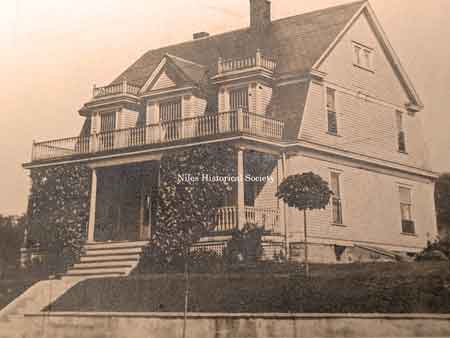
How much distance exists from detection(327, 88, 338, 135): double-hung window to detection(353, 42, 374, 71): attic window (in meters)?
0.91

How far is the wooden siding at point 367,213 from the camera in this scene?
1254cm

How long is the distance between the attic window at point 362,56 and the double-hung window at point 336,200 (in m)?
2.97

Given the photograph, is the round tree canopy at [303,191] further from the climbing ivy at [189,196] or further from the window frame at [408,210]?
the window frame at [408,210]

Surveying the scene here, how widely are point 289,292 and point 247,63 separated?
7.01m

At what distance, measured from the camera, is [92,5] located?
442 inches

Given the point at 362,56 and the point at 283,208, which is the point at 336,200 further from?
the point at 362,56

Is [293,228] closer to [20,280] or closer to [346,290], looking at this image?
[346,290]

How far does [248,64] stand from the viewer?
49.2ft

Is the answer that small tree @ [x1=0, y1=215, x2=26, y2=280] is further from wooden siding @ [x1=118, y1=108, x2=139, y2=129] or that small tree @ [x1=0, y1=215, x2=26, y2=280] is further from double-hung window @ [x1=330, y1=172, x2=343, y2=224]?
double-hung window @ [x1=330, y1=172, x2=343, y2=224]

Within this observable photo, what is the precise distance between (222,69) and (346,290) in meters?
7.63

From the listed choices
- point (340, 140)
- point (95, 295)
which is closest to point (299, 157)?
point (340, 140)

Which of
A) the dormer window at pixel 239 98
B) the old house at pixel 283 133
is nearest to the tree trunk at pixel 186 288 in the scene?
the old house at pixel 283 133

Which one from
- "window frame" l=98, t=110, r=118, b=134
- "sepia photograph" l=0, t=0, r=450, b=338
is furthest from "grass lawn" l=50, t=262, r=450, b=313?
"window frame" l=98, t=110, r=118, b=134

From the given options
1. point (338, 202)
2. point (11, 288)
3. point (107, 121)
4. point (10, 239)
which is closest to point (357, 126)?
point (338, 202)
